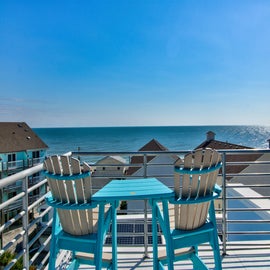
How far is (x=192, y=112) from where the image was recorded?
48031mm

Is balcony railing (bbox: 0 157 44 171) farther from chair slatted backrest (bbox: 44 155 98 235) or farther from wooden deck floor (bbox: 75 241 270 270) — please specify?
chair slatted backrest (bbox: 44 155 98 235)

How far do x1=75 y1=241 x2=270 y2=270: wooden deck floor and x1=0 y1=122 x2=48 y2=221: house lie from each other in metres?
11.9

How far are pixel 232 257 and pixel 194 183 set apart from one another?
1.50 m

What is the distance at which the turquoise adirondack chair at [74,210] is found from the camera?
72.4 inches

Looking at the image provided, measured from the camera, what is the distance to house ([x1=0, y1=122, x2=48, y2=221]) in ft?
47.3

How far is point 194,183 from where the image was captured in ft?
6.26

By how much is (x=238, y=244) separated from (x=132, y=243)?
1233 millimetres

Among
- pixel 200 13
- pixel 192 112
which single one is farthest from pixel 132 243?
pixel 192 112

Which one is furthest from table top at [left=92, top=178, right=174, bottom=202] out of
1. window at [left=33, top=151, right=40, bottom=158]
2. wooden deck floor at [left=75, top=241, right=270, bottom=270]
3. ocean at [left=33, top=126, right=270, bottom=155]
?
ocean at [left=33, top=126, right=270, bottom=155]

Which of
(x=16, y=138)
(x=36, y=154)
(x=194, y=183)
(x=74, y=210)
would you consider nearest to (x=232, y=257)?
(x=194, y=183)

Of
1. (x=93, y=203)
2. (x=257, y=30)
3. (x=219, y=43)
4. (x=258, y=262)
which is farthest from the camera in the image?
(x=219, y=43)

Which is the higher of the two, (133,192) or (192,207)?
(133,192)

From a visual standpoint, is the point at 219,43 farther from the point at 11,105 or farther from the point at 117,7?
the point at 11,105

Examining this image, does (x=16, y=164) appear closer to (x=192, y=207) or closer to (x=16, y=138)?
(x=16, y=138)
